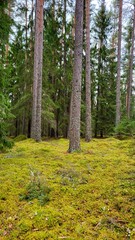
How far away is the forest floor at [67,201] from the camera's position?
8.27 feet

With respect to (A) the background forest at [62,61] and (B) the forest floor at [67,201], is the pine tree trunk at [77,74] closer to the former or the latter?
(B) the forest floor at [67,201]

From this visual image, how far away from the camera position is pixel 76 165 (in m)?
5.02

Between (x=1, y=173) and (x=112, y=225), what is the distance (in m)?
2.85

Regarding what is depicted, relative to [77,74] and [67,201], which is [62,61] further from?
[67,201]

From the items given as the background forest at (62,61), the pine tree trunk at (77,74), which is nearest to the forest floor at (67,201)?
the pine tree trunk at (77,74)

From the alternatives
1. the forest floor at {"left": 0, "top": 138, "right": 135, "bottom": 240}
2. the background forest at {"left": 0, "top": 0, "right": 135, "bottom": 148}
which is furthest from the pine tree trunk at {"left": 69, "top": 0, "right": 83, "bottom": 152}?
the background forest at {"left": 0, "top": 0, "right": 135, "bottom": 148}

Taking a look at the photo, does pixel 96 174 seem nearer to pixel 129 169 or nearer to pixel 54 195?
pixel 129 169

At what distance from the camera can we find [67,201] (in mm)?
3229

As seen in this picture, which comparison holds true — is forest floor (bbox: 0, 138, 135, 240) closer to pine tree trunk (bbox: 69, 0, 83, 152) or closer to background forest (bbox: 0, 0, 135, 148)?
pine tree trunk (bbox: 69, 0, 83, 152)

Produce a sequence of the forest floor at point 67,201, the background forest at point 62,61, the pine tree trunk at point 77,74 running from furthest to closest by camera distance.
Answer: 1. the background forest at point 62,61
2. the pine tree trunk at point 77,74
3. the forest floor at point 67,201

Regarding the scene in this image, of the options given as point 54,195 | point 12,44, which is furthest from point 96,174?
point 12,44

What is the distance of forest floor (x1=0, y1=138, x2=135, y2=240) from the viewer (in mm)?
2520

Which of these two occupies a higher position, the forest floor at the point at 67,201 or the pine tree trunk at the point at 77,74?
the pine tree trunk at the point at 77,74

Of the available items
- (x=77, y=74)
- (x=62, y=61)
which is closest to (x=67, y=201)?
(x=77, y=74)
